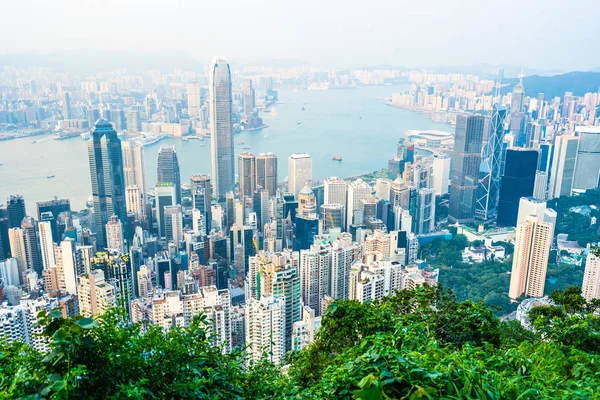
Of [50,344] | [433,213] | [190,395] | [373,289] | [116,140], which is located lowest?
[433,213]

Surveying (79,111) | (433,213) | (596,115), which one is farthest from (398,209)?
(596,115)

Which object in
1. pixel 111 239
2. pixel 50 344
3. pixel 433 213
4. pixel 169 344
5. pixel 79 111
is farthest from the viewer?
pixel 79 111

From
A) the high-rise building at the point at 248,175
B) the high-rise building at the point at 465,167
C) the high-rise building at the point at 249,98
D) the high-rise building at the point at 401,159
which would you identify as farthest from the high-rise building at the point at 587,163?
the high-rise building at the point at 249,98

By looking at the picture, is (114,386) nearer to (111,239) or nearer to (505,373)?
(505,373)

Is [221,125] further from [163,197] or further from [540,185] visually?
[540,185]

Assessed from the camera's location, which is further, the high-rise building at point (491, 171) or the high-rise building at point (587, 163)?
the high-rise building at point (587, 163)

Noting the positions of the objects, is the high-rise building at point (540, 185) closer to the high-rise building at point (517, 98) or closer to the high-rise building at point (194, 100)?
the high-rise building at point (517, 98)
